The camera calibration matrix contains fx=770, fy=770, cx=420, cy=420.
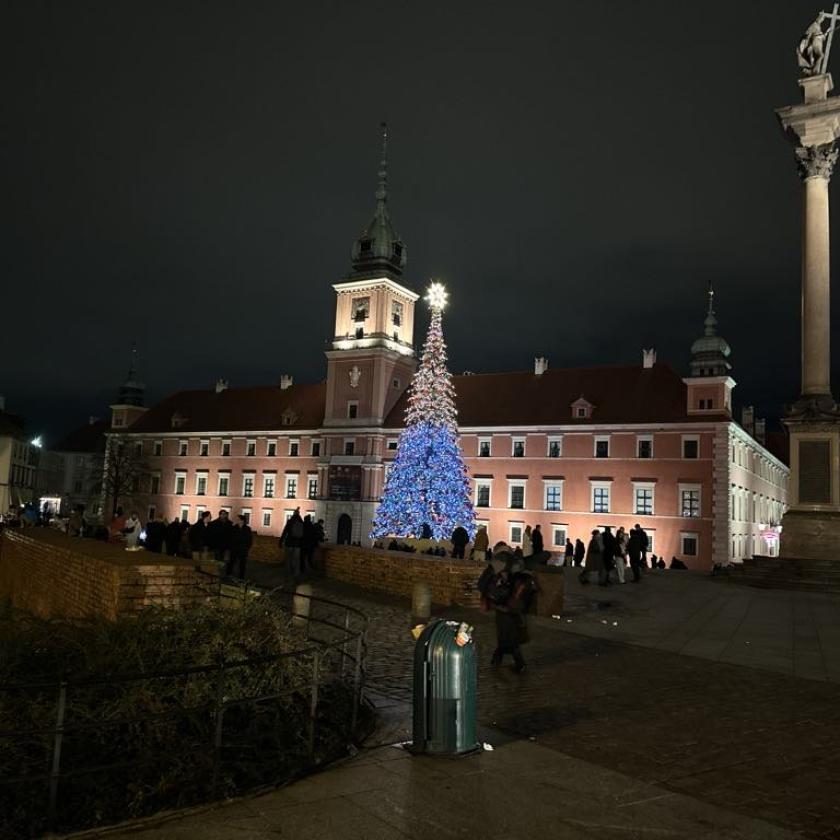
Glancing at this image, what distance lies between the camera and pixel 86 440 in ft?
335

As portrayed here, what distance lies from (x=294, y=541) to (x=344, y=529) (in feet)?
126

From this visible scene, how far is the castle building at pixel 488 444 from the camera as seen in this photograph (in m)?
48.2

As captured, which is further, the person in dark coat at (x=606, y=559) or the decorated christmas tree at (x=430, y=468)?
the decorated christmas tree at (x=430, y=468)

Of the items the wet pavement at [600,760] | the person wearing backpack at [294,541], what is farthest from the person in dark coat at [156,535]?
the wet pavement at [600,760]

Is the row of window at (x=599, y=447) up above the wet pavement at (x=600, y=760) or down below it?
above

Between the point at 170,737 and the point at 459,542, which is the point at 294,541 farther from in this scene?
the point at 170,737

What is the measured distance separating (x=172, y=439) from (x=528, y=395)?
3641 centimetres

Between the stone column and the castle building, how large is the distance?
22094mm

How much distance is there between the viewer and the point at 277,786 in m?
5.94

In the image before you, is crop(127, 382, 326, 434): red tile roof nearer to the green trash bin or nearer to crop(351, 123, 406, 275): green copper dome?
crop(351, 123, 406, 275): green copper dome

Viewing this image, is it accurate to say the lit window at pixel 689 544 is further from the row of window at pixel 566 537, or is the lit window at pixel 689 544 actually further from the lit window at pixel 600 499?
the lit window at pixel 600 499

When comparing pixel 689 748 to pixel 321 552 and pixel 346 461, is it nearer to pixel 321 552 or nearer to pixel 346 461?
pixel 321 552

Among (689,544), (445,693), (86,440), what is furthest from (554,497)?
(86,440)

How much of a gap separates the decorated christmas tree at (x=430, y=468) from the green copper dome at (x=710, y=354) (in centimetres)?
1743
